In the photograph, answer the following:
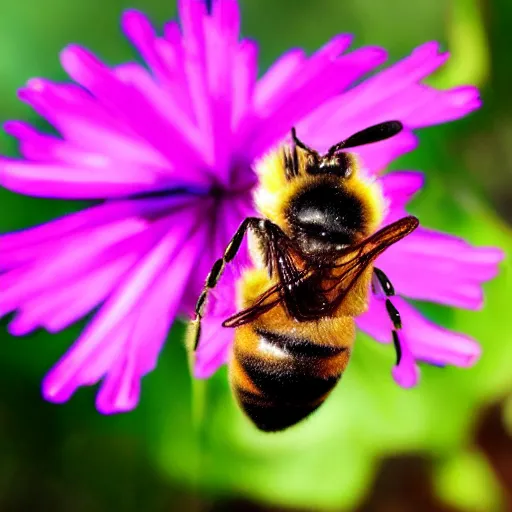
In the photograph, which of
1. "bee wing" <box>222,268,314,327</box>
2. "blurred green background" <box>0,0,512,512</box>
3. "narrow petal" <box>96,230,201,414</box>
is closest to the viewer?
"bee wing" <box>222,268,314,327</box>

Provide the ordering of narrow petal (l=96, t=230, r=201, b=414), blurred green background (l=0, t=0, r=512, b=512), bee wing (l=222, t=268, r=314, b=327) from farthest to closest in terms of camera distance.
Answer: blurred green background (l=0, t=0, r=512, b=512) → narrow petal (l=96, t=230, r=201, b=414) → bee wing (l=222, t=268, r=314, b=327)

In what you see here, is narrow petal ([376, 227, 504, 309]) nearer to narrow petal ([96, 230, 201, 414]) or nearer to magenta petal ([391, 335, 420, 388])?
magenta petal ([391, 335, 420, 388])

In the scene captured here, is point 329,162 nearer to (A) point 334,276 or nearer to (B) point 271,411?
(A) point 334,276

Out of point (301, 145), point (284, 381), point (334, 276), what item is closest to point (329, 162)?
→ point (301, 145)

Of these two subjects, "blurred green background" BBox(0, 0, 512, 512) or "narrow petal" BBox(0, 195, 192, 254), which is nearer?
"narrow petal" BBox(0, 195, 192, 254)

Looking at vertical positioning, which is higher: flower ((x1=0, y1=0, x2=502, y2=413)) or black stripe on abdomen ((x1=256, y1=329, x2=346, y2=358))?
flower ((x1=0, y1=0, x2=502, y2=413))

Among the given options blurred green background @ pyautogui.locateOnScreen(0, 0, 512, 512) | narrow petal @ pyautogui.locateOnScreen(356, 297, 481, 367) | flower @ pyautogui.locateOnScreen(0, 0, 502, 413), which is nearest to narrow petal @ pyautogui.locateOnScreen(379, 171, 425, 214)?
flower @ pyautogui.locateOnScreen(0, 0, 502, 413)

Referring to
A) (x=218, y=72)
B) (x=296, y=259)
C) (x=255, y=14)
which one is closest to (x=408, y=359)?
(x=296, y=259)
